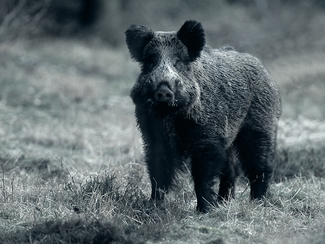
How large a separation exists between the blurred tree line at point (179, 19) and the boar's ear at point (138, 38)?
10.00 m

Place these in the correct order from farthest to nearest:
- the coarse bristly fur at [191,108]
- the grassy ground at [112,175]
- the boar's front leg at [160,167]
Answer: the boar's front leg at [160,167], the coarse bristly fur at [191,108], the grassy ground at [112,175]

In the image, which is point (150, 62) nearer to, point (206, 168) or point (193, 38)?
point (193, 38)

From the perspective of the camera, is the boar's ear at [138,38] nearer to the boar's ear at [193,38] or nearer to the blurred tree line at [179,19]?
the boar's ear at [193,38]

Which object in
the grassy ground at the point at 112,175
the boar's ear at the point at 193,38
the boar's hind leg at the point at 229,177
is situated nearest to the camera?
the grassy ground at the point at 112,175

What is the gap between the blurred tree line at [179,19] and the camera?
628 inches

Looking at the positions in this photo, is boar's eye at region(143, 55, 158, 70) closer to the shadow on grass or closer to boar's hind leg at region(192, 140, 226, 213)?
boar's hind leg at region(192, 140, 226, 213)

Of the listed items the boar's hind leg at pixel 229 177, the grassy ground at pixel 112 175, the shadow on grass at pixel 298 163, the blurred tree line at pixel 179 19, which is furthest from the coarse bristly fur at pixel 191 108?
the blurred tree line at pixel 179 19

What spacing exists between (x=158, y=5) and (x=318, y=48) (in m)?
11.6

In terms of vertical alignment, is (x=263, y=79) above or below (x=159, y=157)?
above

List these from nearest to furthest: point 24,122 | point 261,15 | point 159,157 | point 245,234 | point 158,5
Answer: point 245,234 < point 159,157 < point 24,122 < point 261,15 < point 158,5

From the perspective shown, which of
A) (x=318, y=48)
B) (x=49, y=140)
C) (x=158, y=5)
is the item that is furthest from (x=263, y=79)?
(x=158, y=5)

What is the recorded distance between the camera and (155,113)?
4781 millimetres

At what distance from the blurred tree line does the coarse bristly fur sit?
9.20 m

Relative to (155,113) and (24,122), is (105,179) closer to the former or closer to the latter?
(155,113)
